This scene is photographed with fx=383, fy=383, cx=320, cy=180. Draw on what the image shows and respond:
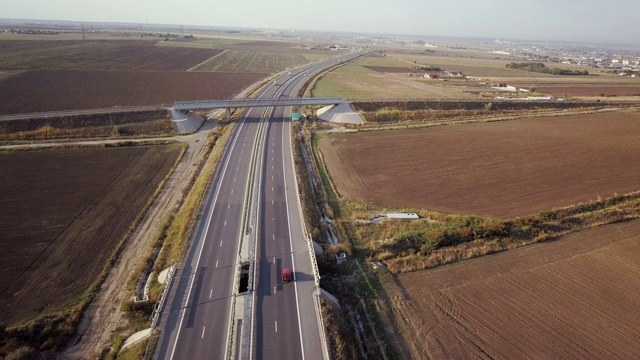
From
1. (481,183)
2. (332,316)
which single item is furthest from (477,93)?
(332,316)

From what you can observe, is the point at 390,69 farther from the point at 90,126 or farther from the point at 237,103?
the point at 90,126

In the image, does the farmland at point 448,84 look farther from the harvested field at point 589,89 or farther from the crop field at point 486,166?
the crop field at point 486,166

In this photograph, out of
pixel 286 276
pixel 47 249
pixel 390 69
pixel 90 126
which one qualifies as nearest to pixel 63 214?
pixel 47 249

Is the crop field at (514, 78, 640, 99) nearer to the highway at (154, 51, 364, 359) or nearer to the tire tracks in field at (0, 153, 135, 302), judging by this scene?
the highway at (154, 51, 364, 359)

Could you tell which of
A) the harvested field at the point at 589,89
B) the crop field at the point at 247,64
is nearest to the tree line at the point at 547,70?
the harvested field at the point at 589,89

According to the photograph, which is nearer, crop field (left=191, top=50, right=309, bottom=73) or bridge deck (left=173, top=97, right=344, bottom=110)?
bridge deck (left=173, top=97, right=344, bottom=110)

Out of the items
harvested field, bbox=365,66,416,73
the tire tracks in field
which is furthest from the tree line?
the tire tracks in field
